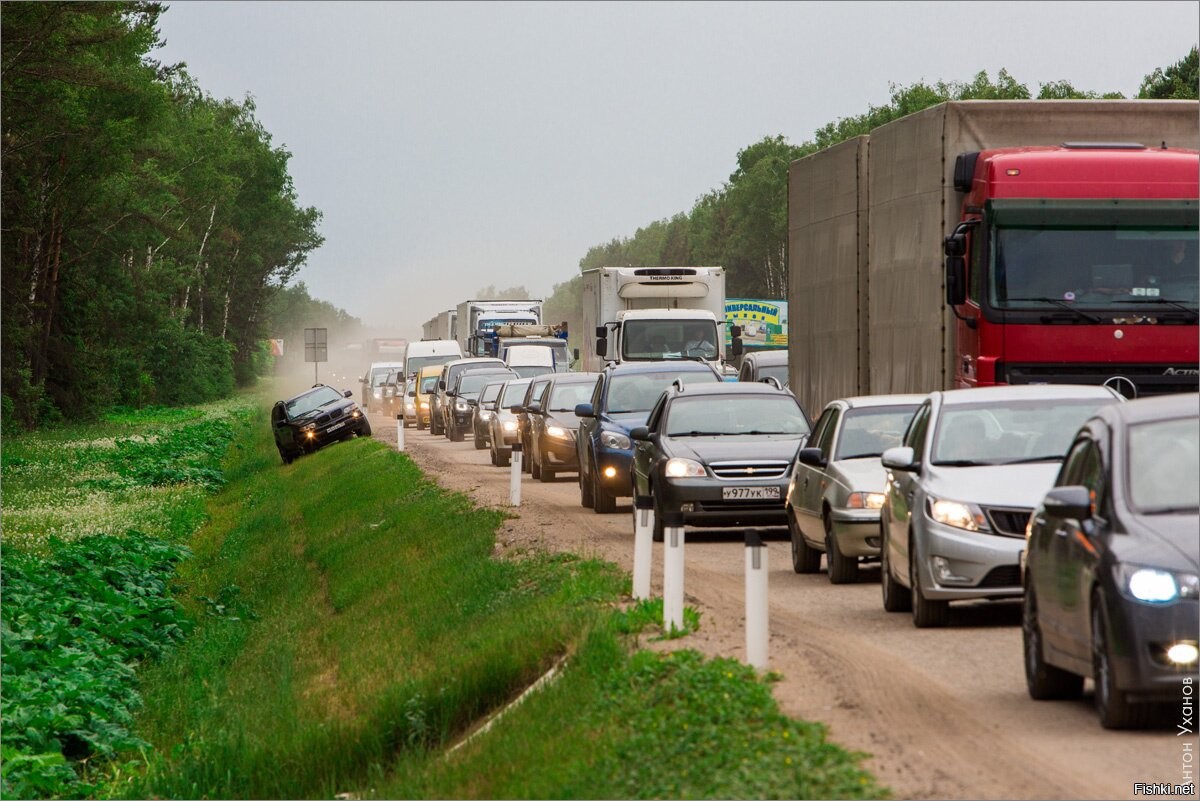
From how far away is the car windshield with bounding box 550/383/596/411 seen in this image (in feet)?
107

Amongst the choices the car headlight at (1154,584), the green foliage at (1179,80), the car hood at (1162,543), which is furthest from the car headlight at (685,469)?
the green foliage at (1179,80)

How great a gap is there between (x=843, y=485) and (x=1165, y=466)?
270 inches

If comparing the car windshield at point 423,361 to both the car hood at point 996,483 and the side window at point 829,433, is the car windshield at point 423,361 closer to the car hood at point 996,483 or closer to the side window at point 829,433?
the side window at point 829,433

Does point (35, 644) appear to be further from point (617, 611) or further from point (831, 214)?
point (831, 214)

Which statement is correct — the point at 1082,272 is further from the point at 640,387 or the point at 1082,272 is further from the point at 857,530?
the point at 640,387

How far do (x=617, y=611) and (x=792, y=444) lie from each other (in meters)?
7.52

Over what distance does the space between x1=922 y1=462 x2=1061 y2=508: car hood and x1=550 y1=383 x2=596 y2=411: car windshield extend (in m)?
19.8

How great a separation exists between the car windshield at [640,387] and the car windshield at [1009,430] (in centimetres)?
1140

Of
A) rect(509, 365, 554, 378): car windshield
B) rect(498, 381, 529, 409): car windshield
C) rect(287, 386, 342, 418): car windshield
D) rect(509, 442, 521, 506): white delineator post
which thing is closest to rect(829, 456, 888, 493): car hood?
rect(509, 442, 521, 506): white delineator post

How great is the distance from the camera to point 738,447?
1956 centimetres

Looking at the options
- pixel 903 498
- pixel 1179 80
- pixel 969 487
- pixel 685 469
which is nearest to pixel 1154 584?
pixel 969 487

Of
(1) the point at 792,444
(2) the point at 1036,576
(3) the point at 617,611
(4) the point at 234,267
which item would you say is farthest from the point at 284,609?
(4) the point at 234,267

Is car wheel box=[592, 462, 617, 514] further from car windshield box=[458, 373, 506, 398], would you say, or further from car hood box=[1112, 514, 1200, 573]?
car windshield box=[458, 373, 506, 398]

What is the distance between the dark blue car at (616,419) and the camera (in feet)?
78.9
